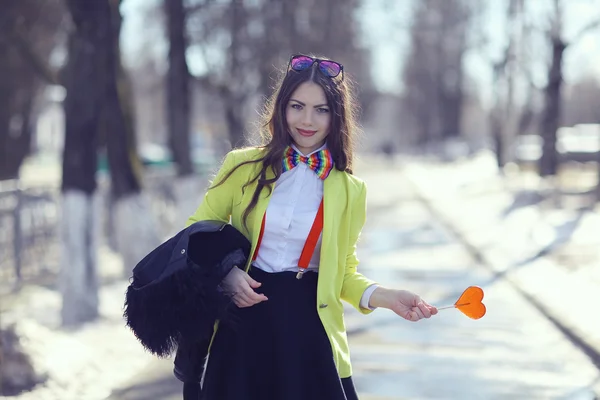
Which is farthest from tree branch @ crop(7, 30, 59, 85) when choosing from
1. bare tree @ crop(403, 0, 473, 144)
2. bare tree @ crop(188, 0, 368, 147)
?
bare tree @ crop(403, 0, 473, 144)

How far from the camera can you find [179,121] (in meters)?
17.6

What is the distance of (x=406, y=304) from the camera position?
3.08 meters

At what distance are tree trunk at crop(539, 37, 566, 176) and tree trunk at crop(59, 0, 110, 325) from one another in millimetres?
19987

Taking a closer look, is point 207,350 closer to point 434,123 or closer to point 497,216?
point 497,216

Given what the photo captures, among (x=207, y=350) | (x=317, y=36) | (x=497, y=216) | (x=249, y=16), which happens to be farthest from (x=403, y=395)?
(x=317, y=36)

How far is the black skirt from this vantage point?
3.05 meters

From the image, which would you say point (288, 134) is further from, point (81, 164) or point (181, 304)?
point (81, 164)

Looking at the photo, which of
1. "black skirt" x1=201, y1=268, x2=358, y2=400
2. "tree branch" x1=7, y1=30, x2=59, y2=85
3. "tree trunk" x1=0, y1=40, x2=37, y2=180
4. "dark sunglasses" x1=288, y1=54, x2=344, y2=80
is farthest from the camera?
"tree trunk" x1=0, y1=40, x2=37, y2=180

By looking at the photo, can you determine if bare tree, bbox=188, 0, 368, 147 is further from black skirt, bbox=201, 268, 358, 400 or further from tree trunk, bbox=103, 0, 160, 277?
black skirt, bbox=201, 268, 358, 400

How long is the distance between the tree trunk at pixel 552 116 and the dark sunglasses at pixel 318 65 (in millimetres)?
24442

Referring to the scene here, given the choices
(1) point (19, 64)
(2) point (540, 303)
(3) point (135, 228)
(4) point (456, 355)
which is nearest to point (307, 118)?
(4) point (456, 355)

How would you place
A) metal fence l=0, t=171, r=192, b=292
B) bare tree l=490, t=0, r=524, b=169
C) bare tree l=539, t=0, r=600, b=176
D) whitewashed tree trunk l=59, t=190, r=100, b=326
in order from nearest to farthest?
whitewashed tree trunk l=59, t=190, r=100, b=326, metal fence l=0, t=171, r=192, b=292, bare tree l=539, t=0, r=600, b=176, bare tree l=490, t=0, r=524, b=169

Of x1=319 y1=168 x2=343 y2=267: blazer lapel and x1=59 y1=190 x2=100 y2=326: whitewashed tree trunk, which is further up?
x1=319 y1=168 x2=343 y2=267: blazer lapel

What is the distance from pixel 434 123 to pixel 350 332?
235 feet
